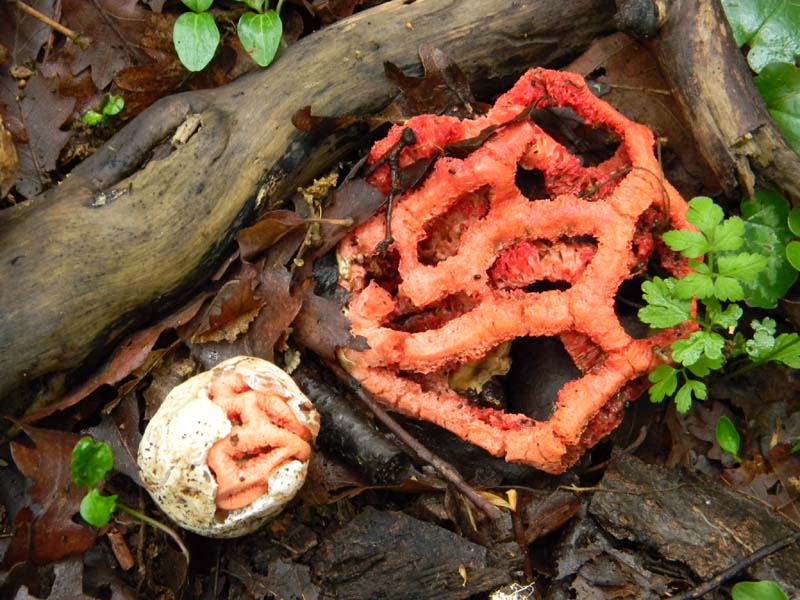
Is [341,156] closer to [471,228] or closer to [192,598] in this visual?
[471,228]

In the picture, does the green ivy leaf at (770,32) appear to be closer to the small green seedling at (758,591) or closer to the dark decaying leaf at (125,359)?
the small green seedling at (758,591)

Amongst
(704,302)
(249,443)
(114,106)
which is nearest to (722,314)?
(704,302)

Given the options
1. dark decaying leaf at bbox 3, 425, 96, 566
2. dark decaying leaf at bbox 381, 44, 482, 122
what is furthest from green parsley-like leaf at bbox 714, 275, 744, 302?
dark decaying leaf at bbox 3, 425, 96, 566

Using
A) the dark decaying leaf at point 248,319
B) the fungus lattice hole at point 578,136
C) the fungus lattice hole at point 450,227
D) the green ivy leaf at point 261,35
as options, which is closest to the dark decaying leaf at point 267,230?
the dark decaying leaf at point 248,319

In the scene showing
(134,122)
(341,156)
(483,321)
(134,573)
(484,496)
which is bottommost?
(484,496)

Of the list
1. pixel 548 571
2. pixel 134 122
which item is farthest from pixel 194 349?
pixel 548 571

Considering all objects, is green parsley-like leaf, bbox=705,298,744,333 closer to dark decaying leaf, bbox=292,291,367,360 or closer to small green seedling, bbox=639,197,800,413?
small green seedling, bbox=639,197,800,413
